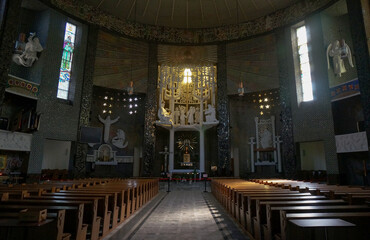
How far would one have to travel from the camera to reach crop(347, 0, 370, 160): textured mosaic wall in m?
10.3

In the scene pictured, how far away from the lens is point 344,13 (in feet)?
44.8

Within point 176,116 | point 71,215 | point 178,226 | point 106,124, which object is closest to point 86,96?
point 106,124

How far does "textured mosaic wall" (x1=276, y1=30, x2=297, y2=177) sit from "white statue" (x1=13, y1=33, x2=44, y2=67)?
49.0 feet

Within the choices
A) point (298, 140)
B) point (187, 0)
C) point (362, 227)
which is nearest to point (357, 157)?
point (298, 140)

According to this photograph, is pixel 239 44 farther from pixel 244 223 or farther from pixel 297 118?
pixel 244 223

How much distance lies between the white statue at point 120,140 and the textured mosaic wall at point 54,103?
3.63 metres

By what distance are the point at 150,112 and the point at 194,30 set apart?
7555 millimetres

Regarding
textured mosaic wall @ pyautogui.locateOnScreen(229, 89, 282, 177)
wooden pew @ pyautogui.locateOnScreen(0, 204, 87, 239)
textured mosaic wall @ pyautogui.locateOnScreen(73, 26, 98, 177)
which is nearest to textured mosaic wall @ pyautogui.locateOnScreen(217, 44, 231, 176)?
textured mosaic wall @ pyautogui.locateOnScreen(229, 89, 282, 177)

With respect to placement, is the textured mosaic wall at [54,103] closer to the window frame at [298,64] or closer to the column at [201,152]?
the column at [201,152]

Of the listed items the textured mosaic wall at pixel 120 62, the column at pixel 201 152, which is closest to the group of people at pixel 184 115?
the column at pixel 201 152

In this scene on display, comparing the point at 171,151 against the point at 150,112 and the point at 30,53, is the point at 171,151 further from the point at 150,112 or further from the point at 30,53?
the point at 30,53

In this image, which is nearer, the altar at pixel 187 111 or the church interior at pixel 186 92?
the church interior at pixel 186 92

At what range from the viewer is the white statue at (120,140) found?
17.7 meters

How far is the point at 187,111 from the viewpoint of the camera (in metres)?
18.4
